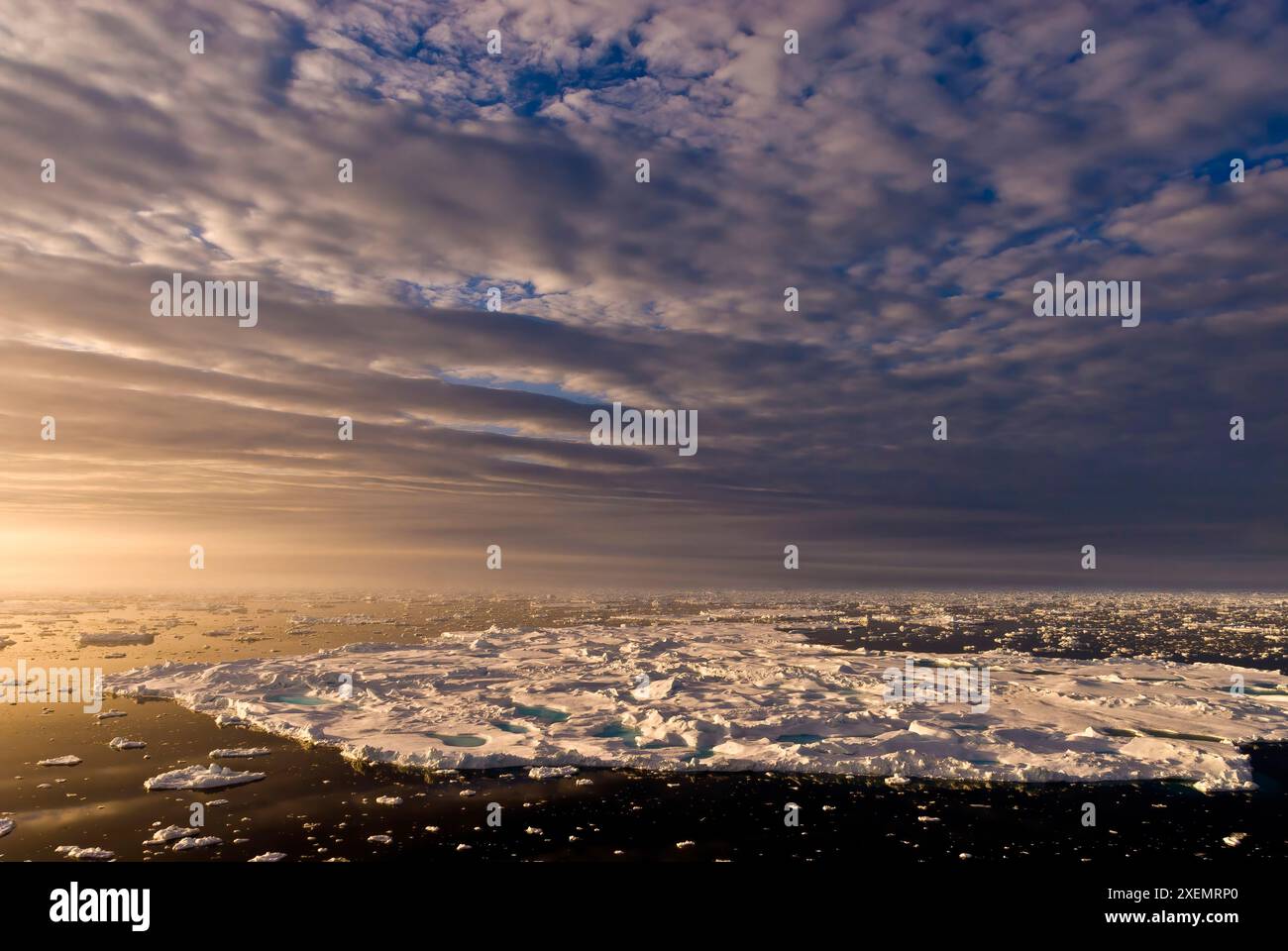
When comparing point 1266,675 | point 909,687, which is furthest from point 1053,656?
point 909,687

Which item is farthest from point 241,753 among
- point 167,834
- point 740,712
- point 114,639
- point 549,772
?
point 114,639

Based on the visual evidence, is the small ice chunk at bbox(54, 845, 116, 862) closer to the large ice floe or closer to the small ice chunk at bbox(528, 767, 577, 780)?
the large ice floe

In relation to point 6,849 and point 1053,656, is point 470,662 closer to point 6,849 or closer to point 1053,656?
point 6,849

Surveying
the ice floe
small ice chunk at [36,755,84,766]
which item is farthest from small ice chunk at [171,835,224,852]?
small ice chunk at [36,755,84,766]

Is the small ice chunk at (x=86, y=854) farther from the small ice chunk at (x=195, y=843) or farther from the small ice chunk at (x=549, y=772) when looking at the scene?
the small ice chunk at (x=549, y=772)

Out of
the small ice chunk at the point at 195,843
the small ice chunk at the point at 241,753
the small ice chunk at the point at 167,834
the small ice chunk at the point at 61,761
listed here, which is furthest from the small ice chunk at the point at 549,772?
the small ice chunk at the point at 61,761

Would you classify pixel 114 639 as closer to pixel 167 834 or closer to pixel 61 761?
pixel 61 761
